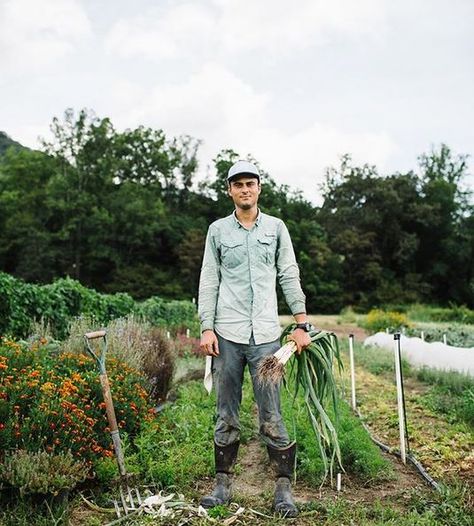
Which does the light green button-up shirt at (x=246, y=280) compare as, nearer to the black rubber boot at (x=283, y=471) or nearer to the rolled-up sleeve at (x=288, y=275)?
the rolled-up sleeve at (x=288, y=275)

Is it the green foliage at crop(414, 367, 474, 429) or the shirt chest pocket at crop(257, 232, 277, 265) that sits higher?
the shirt chest pocket at crop(257, 232, 277, 265)

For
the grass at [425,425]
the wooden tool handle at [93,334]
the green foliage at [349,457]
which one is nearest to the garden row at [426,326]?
the grass at [425,425]

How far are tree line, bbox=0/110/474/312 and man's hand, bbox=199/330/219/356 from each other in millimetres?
33118

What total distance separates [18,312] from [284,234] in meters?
7.03

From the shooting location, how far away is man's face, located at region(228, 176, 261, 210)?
3801mm

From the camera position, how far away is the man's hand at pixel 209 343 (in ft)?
11.9

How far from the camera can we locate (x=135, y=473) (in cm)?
387

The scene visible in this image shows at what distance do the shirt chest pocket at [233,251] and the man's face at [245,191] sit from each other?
221mm

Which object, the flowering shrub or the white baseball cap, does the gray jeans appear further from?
the white baseball cap

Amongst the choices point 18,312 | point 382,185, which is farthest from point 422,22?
point 382,185

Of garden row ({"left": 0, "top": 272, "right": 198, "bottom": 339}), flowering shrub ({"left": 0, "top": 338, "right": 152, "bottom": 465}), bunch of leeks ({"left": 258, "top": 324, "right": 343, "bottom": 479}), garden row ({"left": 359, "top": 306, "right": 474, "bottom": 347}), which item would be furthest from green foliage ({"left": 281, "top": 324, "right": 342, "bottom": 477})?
garden row ({"left": 359, "top": 306, "right": 474, "bottom": 347})

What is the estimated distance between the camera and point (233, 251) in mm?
3793

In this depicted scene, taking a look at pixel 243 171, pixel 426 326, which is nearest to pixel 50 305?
pixel 243 171

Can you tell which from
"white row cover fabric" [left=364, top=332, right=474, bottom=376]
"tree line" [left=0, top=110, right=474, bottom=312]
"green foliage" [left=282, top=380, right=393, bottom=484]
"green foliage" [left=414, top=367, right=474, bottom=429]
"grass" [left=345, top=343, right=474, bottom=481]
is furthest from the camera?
"tree line" [left=0, top=110, right=474, bottom=312]
